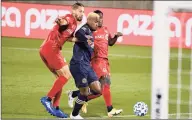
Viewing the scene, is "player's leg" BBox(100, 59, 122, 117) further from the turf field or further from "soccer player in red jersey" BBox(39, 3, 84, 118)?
"soccer player in red jersey" BBox(39, 3, 84, 118)

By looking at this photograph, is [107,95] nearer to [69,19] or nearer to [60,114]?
[60,114]

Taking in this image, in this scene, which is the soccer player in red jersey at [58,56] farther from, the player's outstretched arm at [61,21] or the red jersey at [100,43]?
the red jersey at [100,43]

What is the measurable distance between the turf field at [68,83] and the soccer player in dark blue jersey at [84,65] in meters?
0.71

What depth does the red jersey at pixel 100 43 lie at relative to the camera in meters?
9.39

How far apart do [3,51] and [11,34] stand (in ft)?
8.56

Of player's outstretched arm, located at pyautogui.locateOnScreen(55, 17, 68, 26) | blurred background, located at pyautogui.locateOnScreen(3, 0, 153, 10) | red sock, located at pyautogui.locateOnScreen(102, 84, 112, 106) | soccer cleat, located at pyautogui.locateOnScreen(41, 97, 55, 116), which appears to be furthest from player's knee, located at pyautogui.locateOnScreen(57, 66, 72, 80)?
blurred background, located at pyautogui.locateOnScreen(3, 0, 153, 10)

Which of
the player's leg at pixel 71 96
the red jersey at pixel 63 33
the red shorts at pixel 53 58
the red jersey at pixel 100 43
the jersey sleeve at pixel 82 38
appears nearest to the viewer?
the jersey sleeve at pixel 82 38

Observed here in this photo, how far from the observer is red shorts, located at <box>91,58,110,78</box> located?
927 cm

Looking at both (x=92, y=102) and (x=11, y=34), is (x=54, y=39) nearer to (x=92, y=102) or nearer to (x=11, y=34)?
(x=92, y=102)

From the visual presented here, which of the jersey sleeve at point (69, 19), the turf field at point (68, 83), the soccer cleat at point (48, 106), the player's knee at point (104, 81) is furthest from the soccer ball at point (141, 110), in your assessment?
the jersey sleeve at point (69, 19)

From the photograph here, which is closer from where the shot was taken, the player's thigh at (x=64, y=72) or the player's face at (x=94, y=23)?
the player's face at (x=94, y=23)

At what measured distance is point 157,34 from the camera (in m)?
5.90

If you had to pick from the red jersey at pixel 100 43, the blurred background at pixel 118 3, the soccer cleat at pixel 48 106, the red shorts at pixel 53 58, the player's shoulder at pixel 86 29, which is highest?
the blurred background at pixel 118 3

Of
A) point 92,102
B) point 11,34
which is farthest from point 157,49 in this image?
point 11,34
